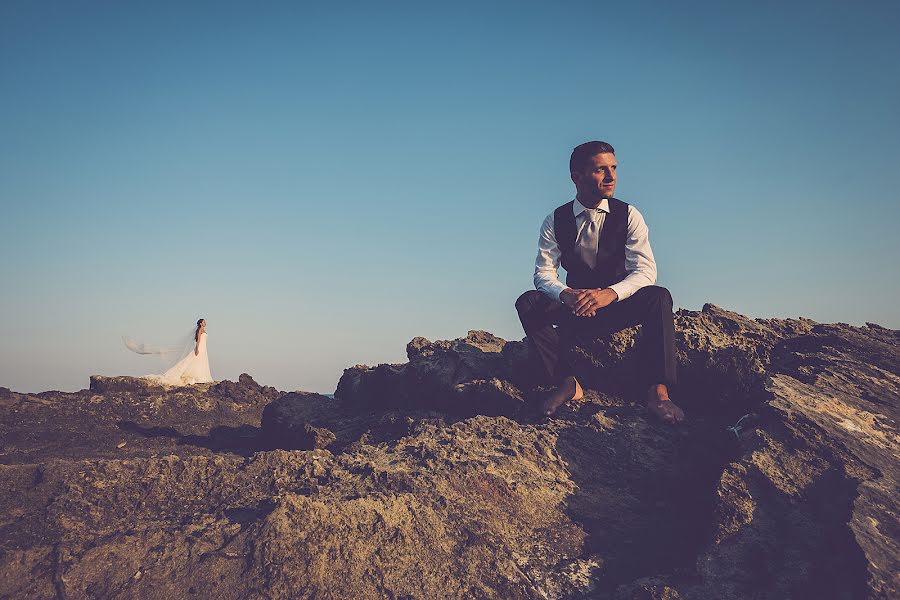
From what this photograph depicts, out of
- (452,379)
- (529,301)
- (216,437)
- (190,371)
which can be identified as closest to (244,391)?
(190,371)

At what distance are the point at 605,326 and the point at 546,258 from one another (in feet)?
2.16

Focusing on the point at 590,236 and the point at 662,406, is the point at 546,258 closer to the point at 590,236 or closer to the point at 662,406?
the point at 590,236

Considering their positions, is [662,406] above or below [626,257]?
below

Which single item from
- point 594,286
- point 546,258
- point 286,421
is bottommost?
point 286,421

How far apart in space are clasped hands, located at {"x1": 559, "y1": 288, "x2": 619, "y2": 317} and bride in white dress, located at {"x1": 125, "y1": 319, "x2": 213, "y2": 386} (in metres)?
9.96

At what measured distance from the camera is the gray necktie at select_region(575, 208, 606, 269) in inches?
157

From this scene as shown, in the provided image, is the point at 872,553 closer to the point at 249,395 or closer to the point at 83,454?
the point at 83,454

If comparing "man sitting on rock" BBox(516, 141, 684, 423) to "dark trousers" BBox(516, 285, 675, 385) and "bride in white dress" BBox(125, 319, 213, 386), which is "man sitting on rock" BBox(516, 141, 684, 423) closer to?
"dark trousers" BBox(516, 285, 675, 385)

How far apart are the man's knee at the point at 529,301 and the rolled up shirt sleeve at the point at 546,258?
0.05m

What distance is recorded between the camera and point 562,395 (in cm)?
389

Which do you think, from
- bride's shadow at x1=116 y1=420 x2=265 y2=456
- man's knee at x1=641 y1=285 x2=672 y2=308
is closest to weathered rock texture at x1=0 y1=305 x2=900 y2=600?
man's knee at x1=641 y1=285 x2=672 y2=308

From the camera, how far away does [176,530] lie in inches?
104

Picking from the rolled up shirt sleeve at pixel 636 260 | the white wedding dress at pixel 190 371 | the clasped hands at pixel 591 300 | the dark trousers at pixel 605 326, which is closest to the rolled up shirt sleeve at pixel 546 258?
the dark trousers at pixel 605 326

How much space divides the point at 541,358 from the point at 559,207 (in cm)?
112
